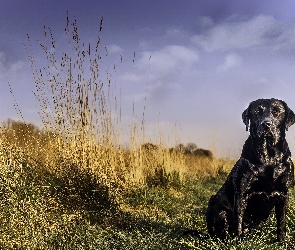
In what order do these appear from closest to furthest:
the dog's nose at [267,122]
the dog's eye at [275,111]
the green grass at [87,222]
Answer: the dog's nose at [267,122]
the dog's eye at [275,111]
the green grass at [87,222]

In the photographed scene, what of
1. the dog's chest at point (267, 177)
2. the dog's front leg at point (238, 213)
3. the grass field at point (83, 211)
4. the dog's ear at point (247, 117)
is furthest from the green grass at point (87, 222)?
the dog's ear at point (247, 117)

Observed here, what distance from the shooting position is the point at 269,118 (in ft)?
11.3

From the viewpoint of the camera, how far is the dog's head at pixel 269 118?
3412mm

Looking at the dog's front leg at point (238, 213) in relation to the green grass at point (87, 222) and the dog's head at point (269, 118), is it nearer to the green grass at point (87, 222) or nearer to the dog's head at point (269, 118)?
the green grass at point (87, 222)

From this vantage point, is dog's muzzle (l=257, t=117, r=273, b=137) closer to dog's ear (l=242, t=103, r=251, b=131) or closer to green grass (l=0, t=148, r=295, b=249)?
dog's ear (l=242, t=103, r=251, b=131)

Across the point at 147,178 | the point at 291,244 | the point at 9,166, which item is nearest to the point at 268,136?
the point at 291,244

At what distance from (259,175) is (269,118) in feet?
1.76

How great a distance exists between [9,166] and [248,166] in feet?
8.79

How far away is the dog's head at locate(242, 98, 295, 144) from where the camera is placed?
134 inches

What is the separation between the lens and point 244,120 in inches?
147

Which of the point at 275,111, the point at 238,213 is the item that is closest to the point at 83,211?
the point at 238,213

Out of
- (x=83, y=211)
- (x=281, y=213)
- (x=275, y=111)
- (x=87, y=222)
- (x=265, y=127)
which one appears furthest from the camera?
(x=83, y=211)

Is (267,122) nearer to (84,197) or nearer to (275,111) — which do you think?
(275,111)

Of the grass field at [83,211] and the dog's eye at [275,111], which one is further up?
the dog's eye at [275,111]
